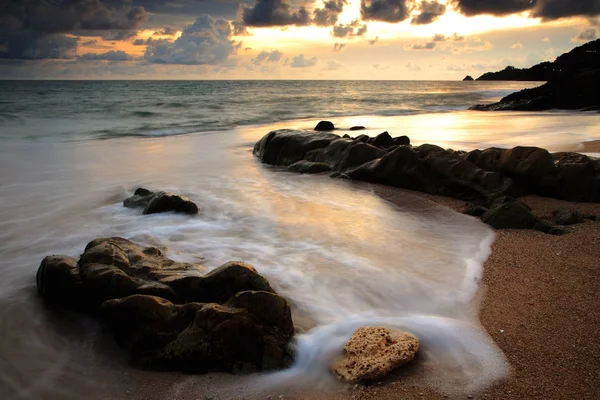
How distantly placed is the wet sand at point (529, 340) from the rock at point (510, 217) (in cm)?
68

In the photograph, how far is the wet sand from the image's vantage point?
2705mm

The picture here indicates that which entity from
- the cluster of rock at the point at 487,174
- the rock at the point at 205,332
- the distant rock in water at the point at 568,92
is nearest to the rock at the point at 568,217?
the cluster of rock at the point at 487,174

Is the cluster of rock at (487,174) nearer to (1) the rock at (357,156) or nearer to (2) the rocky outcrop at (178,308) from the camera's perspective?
(1) the rock at (357,156)

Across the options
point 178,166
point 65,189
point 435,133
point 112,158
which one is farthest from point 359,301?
point 435,133

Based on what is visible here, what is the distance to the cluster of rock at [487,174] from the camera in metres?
6.24

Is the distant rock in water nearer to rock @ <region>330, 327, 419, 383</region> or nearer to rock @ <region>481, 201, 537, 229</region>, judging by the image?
rock @ <region>481, 201, 537, 229</region>

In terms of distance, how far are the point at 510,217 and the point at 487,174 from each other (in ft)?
5.46

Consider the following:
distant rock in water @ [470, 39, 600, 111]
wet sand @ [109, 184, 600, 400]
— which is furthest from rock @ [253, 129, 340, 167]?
distant rock in water @ [470, 39, 600, 111]

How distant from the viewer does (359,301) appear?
4012 mm

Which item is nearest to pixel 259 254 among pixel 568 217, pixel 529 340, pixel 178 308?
pixel 178 308

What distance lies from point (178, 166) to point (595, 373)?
31.0ft

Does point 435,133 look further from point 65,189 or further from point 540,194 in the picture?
point 65,189

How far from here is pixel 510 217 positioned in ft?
18.5

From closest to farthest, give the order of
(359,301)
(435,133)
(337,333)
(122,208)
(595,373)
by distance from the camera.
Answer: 1. (595,373)
2. (337,333)
3. (359,301)
4. (122,208)
5. (435,133)
